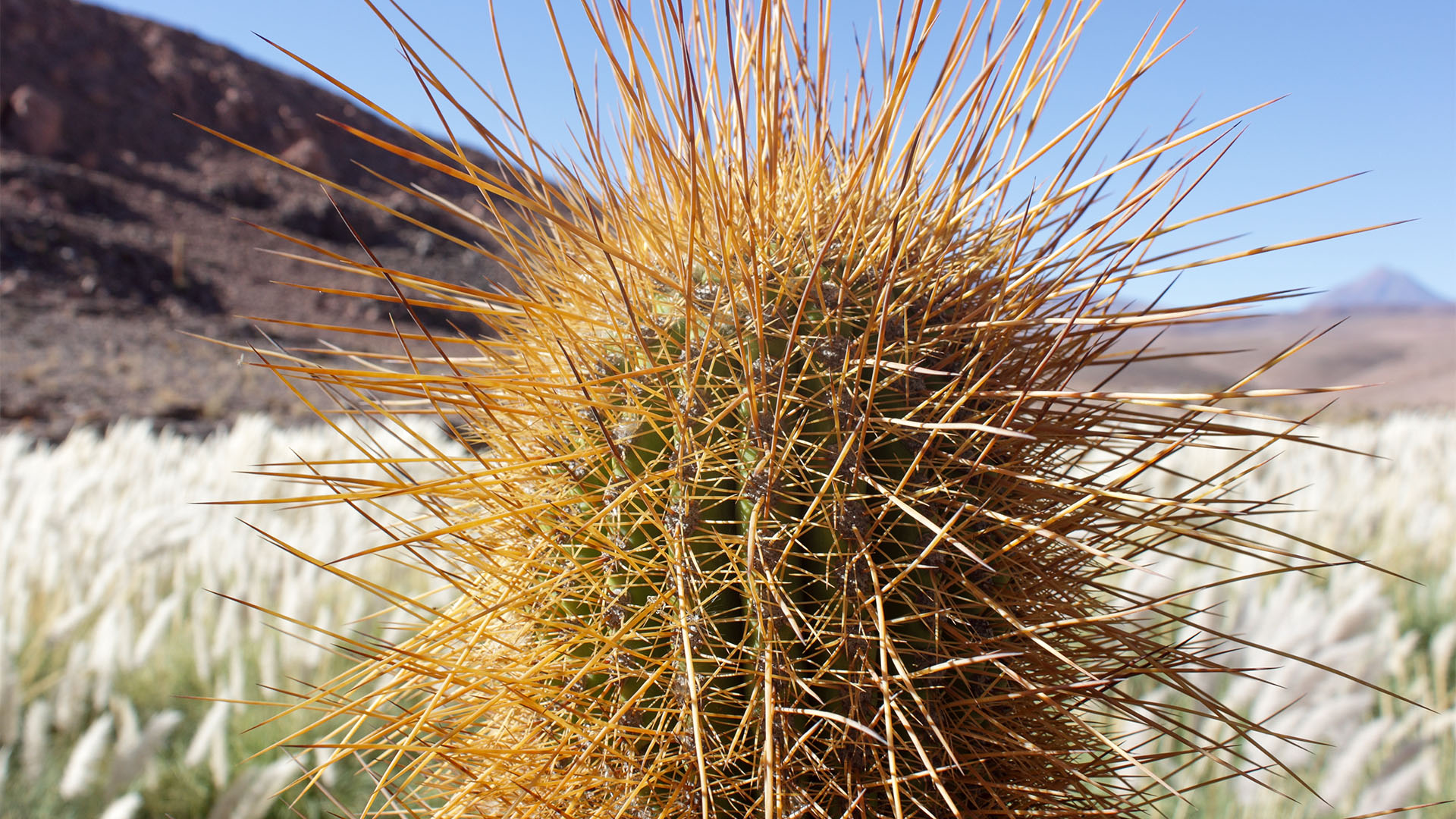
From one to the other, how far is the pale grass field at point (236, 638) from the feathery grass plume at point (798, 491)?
1.06 feet

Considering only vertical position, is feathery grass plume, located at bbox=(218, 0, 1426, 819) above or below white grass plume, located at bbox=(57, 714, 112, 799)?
above

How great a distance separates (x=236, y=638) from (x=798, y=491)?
2.03m

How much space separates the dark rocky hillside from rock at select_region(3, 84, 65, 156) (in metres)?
0.04

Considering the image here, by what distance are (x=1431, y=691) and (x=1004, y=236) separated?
112 inches

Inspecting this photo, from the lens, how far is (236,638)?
2.13m

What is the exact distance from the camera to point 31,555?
2369 millimetres

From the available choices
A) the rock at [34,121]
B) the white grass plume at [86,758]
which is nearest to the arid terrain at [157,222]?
the rock at [34,121]

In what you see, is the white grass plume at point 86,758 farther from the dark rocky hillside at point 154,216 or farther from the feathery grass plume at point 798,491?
the dark rocky hillside at point 154,216

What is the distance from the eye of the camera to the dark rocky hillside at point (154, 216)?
404 inches

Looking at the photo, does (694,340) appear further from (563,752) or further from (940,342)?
(563,752)

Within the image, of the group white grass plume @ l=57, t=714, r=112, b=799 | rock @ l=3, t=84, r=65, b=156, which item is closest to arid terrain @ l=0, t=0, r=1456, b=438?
rock @ l=3, t=84, r=65, b=156

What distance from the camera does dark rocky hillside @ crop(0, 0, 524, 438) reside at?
10.2 metres

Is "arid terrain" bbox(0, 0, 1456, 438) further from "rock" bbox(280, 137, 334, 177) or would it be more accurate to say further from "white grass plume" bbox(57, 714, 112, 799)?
"white grass plume" bbox(57, 714, 112, 799)

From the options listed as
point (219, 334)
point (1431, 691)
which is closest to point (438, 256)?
point (219, 334)
